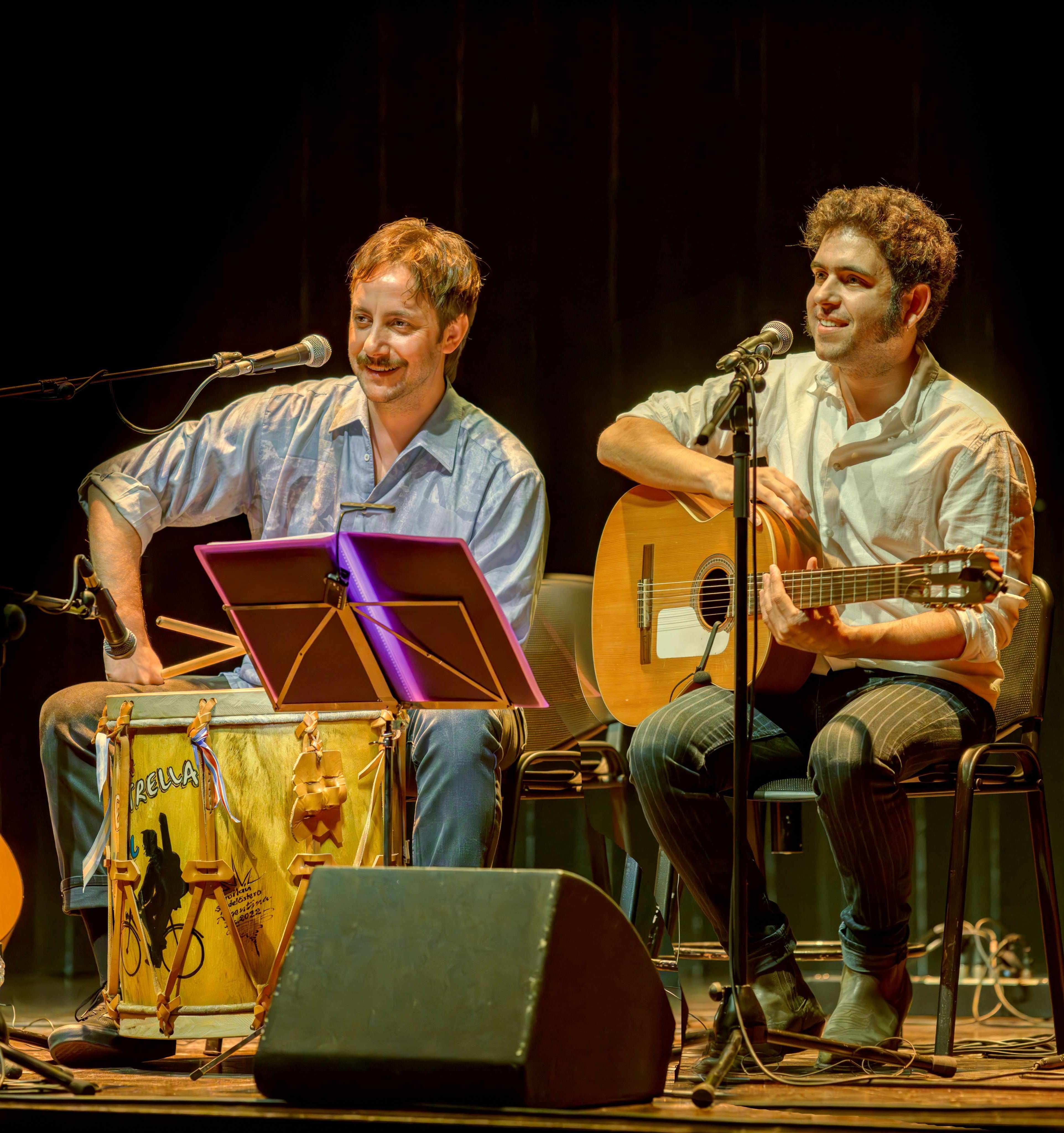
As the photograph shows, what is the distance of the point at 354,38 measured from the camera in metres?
4.60

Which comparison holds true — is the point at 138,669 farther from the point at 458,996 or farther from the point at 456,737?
the point at 458,996

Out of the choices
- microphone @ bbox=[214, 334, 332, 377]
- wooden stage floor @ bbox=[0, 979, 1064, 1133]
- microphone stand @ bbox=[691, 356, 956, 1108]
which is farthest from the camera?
microphone @ bbox=[214, 334, 332, 377]

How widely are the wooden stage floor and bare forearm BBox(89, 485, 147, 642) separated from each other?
45.6 inches

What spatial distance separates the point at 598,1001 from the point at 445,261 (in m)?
2.01

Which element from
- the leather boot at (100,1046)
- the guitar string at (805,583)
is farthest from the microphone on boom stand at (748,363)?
the leather boot at (100,1046)

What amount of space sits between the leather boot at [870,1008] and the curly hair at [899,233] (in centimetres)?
145

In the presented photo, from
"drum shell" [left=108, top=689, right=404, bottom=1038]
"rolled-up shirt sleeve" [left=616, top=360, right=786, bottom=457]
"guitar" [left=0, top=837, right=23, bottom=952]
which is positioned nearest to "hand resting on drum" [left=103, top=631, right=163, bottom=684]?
"drum shell" [left=108, top=689, right=404, bottom=1038]

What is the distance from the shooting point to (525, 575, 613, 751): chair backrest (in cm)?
369

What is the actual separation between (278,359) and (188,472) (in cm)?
50

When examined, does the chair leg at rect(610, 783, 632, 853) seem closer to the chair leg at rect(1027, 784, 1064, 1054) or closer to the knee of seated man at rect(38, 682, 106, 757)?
the chair leg at rect(1027, 784, 1064, 1054)

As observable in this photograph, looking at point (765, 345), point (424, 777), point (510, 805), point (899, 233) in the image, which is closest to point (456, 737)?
point (424, 777)

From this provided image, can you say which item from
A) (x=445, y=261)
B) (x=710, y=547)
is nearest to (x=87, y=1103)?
(x=710, y=547)

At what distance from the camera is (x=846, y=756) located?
2748 mm

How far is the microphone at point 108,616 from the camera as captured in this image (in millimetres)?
2699
